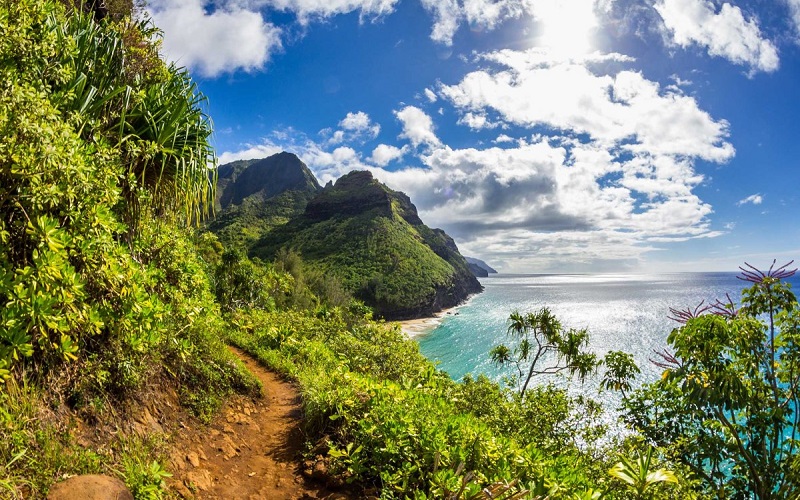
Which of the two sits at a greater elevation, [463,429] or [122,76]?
[122,76]

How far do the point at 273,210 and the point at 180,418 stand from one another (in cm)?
13853

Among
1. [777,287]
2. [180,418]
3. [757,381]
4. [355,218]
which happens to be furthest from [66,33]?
[355,218]

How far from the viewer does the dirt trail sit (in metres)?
4.01

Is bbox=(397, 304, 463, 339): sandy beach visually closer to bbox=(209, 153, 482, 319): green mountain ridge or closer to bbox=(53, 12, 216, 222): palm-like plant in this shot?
bbox=(209, 153, 482, 319): green mountain ridge

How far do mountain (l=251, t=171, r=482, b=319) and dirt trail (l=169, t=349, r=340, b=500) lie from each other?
2935 inches

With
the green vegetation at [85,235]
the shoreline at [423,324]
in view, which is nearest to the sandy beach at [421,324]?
the shoreline at [423,324]

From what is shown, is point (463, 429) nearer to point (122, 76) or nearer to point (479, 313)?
point (122, 76)

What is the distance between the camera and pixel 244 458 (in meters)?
4.86

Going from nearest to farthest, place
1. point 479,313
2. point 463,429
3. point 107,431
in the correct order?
point 107,431 → point 463,429 → point 479,313

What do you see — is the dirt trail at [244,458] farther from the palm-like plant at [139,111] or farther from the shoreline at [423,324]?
the shoreline at [423,324]

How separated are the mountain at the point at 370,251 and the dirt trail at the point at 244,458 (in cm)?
7454

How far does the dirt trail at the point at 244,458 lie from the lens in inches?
158

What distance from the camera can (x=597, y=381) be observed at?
41250mm

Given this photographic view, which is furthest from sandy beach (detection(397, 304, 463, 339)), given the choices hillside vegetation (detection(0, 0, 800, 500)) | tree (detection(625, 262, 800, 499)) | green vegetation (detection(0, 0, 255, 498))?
green vegetation (detection(0, 0, 255, 498))
